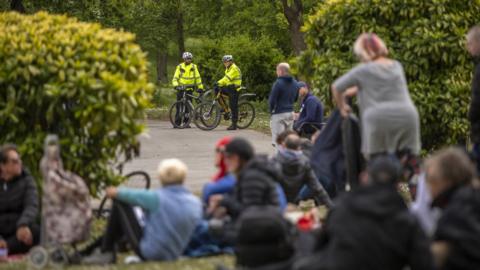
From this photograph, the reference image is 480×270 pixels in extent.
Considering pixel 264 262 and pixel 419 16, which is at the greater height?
pixel 419 16

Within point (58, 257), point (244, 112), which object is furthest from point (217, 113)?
point (58, 257)

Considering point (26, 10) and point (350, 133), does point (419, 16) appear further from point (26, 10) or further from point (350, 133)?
point (26, 10)

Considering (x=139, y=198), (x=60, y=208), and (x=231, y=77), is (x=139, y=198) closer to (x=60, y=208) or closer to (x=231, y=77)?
(x=60, y=208)

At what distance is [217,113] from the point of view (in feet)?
96.7

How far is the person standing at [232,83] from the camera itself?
29422 mm

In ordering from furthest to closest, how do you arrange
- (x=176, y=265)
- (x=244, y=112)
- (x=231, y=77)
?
(x=244, y=112)
(x=231, y=77)
(x=176, y=265)

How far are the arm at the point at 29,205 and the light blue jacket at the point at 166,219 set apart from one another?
65.7 inches

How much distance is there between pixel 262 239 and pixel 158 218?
2060mm

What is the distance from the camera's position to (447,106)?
16.6 metres

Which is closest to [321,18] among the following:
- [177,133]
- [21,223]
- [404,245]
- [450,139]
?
[450,139]

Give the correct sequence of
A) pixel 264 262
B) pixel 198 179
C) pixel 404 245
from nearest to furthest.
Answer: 1. pixel 404 245
2. pixel 264 262
3. pixel 198 179

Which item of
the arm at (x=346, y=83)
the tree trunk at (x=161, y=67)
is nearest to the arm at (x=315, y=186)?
the arm at (x=346, y=83)

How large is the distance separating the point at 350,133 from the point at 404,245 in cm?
509

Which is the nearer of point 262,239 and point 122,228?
point 262,239
